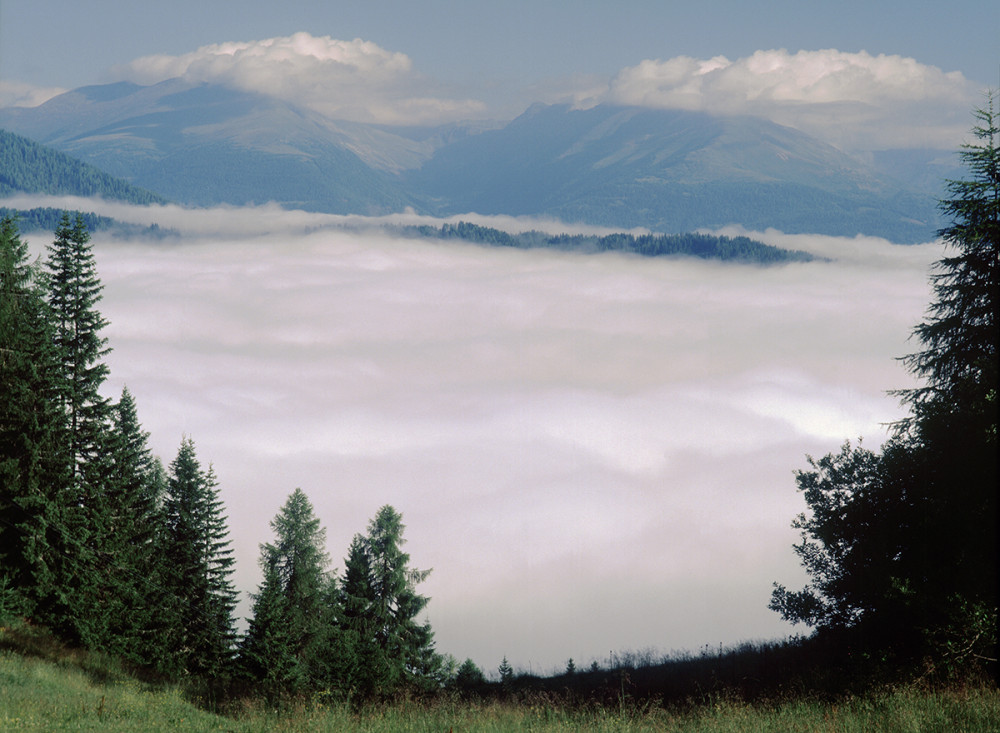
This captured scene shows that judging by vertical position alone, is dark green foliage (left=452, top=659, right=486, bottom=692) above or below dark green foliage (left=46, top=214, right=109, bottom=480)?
below

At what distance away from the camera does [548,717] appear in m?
12.2

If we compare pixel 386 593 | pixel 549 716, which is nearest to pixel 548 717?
pixel 549 716

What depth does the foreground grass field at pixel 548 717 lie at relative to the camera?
10017mm

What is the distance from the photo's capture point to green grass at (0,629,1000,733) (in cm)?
1002

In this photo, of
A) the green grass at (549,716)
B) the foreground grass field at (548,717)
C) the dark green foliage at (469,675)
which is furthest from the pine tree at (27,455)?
the dark green foliage at (469,675)

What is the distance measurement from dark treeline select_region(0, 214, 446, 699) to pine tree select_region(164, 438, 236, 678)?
66mm

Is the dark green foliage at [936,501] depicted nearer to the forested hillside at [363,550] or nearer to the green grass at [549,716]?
the forested hillside at [363,550]

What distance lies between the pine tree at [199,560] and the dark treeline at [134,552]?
0.07 meters

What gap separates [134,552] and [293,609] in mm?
7406

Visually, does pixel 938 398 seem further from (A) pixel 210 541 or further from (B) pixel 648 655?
(A) pixel 210 541

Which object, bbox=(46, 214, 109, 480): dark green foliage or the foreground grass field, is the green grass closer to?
the foreground grass field

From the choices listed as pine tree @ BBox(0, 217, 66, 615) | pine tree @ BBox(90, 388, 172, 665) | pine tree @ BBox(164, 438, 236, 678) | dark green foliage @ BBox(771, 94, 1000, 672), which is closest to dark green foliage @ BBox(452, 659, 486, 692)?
pine tree @ BBox(164, 438, 236, 678)

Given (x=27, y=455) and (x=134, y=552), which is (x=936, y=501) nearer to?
(x=27, y=455)

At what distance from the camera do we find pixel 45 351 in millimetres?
25797
